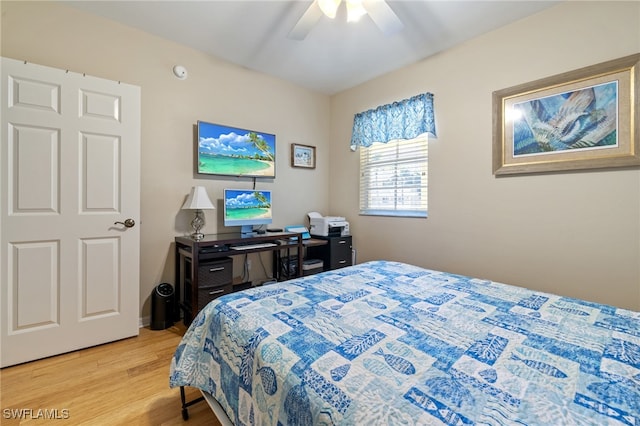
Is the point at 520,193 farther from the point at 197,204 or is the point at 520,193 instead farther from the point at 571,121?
the point at 197,204

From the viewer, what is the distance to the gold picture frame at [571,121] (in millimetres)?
1827

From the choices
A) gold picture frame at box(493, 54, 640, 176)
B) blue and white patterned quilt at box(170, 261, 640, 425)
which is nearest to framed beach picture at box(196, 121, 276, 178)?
blue and white patterned quilt at box(170, 261, 640, 425)

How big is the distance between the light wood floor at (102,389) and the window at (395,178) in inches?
97.4

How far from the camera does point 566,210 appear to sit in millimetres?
2070

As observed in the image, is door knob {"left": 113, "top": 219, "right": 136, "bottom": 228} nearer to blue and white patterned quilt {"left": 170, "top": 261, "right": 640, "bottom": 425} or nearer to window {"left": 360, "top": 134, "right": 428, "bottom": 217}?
blue and white patterned quilt {"left": 170, "top": 261, "right": 640, "bottom": 425}

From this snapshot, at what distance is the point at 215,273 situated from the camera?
243 cm

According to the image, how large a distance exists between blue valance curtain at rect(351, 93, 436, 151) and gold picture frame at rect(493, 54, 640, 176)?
1.94 feet

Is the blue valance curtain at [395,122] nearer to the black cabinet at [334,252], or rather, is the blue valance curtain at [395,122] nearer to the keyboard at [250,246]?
the black cabinet at [334,252]

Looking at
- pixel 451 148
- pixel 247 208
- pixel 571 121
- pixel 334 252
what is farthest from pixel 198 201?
pixel 571 121

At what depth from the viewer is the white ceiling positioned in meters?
2.12

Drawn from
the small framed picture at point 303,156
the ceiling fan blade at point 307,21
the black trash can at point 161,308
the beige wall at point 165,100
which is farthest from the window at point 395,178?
the black trash can at point 161,308

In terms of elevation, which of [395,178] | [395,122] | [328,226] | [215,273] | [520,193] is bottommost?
[215,273]

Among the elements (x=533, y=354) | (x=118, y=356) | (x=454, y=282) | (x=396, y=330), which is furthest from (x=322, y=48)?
(x=118, y=356)

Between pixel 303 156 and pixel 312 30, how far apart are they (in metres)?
1.47
